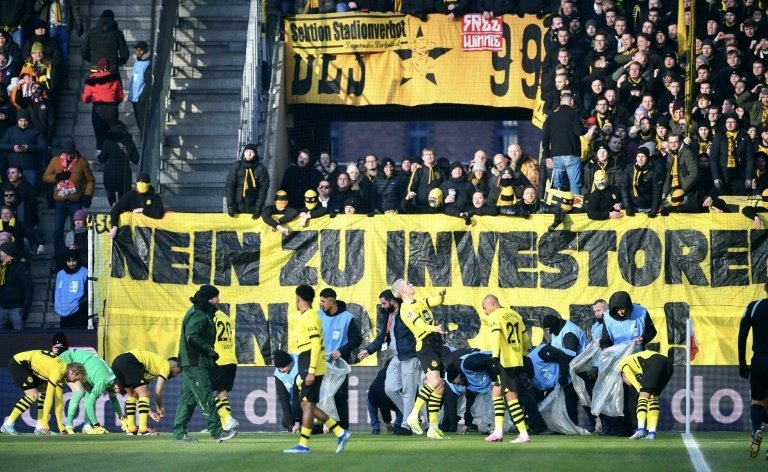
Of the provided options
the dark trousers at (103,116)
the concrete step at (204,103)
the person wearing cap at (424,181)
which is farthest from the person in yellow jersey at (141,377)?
the concrete step at (204,103)

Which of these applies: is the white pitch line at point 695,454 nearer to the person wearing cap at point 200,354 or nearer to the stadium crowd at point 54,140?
the person wearing cap at point 200,354

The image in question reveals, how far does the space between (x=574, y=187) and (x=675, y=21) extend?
4482 millimetres

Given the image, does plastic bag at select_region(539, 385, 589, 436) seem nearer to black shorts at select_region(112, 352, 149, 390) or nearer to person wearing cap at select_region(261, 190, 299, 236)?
person wearing cap at select_region(261, 190, 299, 236)

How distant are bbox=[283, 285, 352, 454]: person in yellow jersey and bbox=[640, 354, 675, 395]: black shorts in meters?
4.54

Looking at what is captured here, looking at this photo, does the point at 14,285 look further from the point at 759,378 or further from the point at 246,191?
the point at 759,378

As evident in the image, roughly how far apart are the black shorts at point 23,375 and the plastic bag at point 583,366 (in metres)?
7.23

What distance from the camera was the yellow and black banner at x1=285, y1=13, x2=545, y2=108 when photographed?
2847 centimetres

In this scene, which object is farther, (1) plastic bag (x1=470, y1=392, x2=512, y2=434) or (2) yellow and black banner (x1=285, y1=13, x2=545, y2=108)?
(2) yellow and black banner (x1=285, y1=13, x2=545, y2=108)

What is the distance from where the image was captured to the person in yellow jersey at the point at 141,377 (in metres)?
21.1

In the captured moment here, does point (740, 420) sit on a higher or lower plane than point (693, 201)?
lower

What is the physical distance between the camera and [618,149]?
963 inches

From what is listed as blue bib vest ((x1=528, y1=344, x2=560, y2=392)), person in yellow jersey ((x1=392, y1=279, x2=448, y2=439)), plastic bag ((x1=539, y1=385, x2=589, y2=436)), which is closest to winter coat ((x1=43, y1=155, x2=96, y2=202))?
person in yellow jersey ((x1=392, y1=279, x2=448, y2=439))

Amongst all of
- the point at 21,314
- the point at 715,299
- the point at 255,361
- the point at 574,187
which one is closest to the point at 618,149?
the point at 574,187

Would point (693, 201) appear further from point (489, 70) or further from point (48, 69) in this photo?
point (48, 69)
